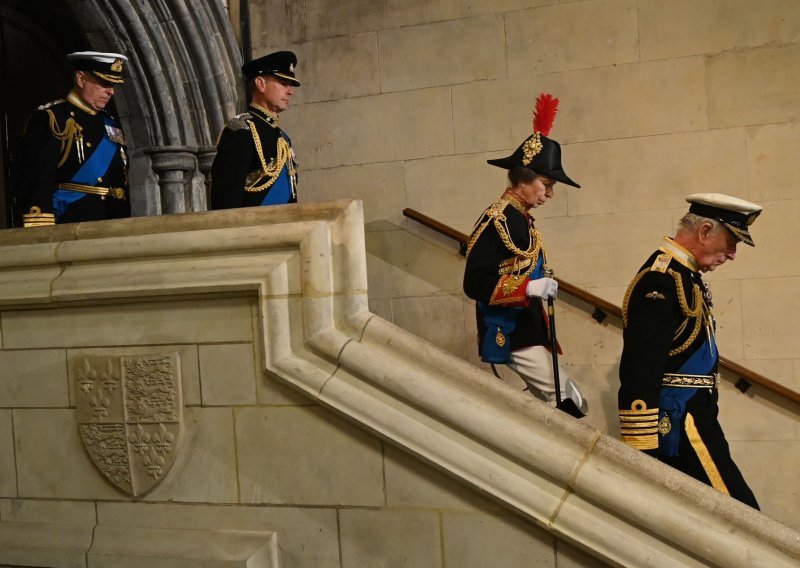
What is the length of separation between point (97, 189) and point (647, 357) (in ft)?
7.14

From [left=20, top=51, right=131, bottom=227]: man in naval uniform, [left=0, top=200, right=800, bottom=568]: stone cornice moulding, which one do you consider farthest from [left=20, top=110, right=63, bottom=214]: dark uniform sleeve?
[left=0, top=200, right=800, bottom=568]: stone cornice moulding

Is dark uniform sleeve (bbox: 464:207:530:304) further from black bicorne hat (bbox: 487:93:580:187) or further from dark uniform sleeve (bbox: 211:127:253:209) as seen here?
dark uniform sleeve (bbox: 211:127:253:209)

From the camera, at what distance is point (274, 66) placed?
3930mm

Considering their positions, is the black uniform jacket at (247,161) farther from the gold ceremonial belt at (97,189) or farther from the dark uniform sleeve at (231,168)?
the gold ceremonial belt at (97,189)

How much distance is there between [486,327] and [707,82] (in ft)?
6.93

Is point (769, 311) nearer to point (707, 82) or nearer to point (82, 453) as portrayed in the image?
point (707, 82)

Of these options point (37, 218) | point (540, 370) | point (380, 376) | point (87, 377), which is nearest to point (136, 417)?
point (87, 377)

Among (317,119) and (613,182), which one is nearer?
(613,182)

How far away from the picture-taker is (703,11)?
5.15m

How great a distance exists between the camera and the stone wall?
505cm

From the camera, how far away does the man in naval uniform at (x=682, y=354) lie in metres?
3.11

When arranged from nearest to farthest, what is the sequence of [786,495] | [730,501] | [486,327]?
[730,501]
[486,327]
[786,495]

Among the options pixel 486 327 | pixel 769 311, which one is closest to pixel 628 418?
pixel 486 327

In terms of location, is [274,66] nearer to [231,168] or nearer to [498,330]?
[231,168]
